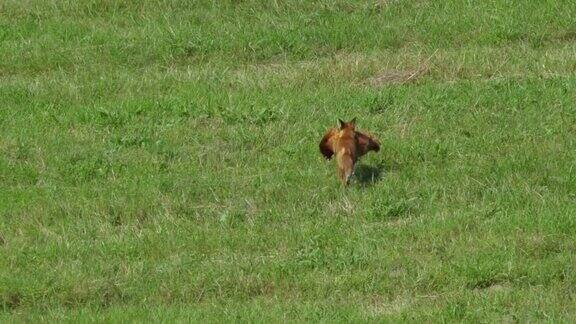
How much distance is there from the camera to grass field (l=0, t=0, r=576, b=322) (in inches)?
388

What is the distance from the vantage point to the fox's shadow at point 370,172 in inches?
463

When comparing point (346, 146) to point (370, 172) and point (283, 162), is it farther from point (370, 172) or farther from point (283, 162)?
point (283, 162)

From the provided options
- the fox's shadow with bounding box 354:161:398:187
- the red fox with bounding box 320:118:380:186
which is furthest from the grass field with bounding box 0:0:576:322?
the red fox with bounding box 320:118:380:186

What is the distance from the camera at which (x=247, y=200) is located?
37.6ft

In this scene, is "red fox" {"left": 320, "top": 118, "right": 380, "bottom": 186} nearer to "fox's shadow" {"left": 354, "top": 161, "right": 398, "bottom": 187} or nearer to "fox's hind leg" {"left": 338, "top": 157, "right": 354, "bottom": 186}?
"fox's hind leg" {"left": 338, "top": 157, "right": 354, "bottom": 186}

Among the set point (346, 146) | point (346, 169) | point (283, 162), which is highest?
point (346, 146)

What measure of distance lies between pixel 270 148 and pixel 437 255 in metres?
2.82

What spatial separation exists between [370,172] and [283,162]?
0.77 meters

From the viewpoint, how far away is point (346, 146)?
455 inches

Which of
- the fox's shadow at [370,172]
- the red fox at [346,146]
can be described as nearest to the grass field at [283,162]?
the fox's shadow at [370,172]

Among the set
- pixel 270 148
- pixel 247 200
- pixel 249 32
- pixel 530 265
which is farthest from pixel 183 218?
pixel 249 32

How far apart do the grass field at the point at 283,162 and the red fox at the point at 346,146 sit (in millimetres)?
157

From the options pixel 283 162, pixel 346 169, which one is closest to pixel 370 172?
pixel 346 169

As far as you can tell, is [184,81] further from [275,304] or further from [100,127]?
[275,304]
